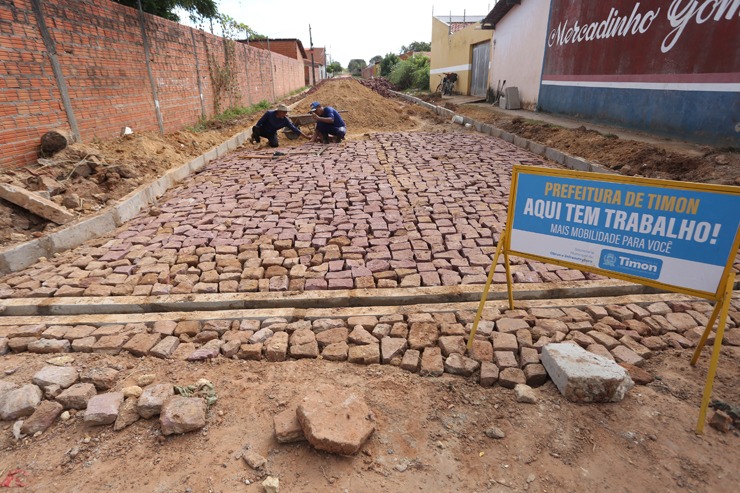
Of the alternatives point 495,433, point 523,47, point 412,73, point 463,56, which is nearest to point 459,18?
point 412,73

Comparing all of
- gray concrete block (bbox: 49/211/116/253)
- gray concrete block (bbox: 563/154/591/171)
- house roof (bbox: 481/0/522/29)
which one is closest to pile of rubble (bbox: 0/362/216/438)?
gray concrete block (bbox: 49/211/116/253)

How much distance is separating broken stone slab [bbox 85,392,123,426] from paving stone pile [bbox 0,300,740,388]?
51 centimetres

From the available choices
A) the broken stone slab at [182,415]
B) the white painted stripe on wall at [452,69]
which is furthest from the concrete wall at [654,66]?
the white painted stripe on wall at [452,69]

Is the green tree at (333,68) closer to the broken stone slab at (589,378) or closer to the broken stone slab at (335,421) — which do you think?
the broken stone slab at (589,378)

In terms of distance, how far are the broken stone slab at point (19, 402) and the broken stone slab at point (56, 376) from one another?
9cm

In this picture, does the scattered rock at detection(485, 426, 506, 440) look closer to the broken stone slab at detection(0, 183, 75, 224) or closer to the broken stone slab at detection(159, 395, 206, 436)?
the broken stone slab at detection(159, 395, 206, 436)

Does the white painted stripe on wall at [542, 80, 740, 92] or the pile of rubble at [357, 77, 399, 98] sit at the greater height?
the pile of rubble at [357, 77, 399, 98]

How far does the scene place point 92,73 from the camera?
7215 millimetres

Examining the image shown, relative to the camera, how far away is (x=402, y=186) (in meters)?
6.87

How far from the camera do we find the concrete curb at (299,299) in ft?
11.8

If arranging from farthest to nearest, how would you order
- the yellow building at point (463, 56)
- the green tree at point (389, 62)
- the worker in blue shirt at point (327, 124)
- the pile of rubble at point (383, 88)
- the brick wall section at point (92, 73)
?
the green tree at point (389, 62)
the pile of rubble at point (383, 88)
the yellow building at point (463, 56)
the worker in blue shirt at point (327, 124)
the brick wall section at point (92, 73)

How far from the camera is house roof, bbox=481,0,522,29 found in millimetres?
16466

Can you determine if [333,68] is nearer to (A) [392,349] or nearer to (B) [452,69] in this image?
(B) [452,69]

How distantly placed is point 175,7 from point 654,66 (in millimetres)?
12927
